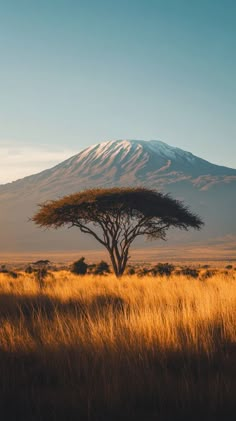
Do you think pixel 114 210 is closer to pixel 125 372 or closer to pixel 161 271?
pixel 161 271

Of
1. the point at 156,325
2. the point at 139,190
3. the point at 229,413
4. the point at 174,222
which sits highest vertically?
the point at 139,190

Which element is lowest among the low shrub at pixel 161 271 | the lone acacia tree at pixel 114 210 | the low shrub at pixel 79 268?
the low shrub at pixel 161 271

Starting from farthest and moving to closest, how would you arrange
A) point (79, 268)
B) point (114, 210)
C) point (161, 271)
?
point (79, 268) → point (161, 271) → point (114, 210)

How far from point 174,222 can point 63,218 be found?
6.56 meters

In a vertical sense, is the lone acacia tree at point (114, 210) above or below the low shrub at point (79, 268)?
above

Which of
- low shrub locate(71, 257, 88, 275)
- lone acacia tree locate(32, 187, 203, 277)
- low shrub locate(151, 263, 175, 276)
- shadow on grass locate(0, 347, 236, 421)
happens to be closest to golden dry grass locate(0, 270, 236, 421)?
shadow on grass locate(0, 347, 236, 421)

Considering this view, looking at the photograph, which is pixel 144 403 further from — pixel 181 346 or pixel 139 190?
pixel 139 190

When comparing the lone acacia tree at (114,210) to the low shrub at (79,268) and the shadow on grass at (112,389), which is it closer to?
the low shrub at (79,268)

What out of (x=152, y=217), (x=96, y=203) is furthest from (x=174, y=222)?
(x=96, y=203)

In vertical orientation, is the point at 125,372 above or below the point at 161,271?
above

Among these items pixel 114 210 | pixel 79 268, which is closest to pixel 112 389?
pixel 114 210

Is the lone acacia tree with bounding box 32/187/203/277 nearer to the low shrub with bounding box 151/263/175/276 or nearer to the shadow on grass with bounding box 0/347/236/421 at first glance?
the low shrub with bounding box 151/263/175/276

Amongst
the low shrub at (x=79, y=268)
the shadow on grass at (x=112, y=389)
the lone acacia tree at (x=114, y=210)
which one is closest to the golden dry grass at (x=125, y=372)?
the shadow on grass at (x=112, y=389)

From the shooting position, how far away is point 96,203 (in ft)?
95.2
